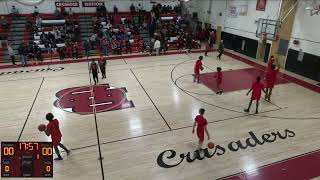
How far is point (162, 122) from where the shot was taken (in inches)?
362

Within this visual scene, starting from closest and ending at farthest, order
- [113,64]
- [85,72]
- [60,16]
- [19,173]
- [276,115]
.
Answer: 1. [19,173]
2. [276,115]
3. [85,72]
4. [113,64]
5. [60,16]

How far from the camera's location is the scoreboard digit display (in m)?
4.63

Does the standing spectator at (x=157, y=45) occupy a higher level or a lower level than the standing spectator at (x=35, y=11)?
lower

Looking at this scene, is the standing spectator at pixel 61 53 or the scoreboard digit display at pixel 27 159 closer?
the scoreboard digit display at pixel 27 159

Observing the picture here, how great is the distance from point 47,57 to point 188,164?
15.1 metres

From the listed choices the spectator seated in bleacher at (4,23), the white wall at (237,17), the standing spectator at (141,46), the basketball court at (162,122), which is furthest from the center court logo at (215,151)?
the spectator seated in bleacher at (4,23)

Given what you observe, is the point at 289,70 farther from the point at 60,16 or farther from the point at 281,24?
the point at 60,16

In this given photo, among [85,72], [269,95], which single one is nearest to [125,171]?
[269,95]

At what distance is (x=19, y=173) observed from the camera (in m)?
4.66

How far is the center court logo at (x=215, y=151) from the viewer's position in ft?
23.2

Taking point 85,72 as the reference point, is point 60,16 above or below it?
above

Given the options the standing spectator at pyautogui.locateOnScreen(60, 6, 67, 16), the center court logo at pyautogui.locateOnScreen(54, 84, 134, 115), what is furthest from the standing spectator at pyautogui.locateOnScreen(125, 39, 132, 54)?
the center court logo at pyautogui.locateOnScreen(54, 84, 134, 115)

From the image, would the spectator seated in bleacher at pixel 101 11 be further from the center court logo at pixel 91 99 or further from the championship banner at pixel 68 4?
the center court logo at pixel 91 99

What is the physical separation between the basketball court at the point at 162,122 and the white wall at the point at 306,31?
1752 mm
